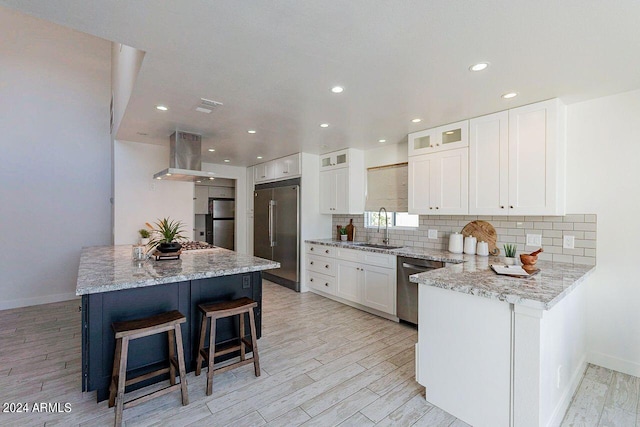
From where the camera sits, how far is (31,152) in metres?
4.19

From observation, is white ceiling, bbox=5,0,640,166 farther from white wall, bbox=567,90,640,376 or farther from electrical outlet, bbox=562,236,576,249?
electrical outlet, bbox=562,236,576,249

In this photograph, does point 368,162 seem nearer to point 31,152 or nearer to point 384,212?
point 384,212

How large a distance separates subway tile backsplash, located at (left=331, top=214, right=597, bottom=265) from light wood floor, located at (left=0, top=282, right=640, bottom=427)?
1007mm

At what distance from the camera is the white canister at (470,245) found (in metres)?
3.20

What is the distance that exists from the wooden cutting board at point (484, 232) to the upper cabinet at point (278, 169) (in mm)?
2652

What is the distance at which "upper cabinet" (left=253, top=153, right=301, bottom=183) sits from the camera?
4859 mm

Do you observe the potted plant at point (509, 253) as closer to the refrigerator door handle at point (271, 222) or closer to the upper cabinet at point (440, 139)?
the upper cabinet at point (440, 139)

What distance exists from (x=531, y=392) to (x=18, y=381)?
3.57m

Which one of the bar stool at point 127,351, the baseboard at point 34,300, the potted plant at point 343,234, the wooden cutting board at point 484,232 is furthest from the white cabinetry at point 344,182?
the baseboard at point 34,300

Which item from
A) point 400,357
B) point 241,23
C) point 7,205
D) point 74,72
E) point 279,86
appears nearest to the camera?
point 241,23

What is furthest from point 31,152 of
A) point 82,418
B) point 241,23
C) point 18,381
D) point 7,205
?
point 241,23

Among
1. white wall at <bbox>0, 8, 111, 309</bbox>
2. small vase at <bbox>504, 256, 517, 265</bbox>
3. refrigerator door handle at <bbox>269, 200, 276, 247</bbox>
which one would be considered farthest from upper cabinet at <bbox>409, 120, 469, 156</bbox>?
white wall at <bbox>0, 8, 111, 309</bbox>

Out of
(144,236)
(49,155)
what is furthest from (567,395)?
(49,155)

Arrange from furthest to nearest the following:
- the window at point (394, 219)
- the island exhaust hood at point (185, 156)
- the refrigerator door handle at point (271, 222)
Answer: the refrigerator door handle at point (271, 222), the window at point (394, 219), the island exhaust hood at point (185, 156)
